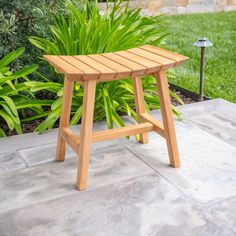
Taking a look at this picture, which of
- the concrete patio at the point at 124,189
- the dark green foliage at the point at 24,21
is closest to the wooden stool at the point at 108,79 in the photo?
the concrete patio at the point at 124,189

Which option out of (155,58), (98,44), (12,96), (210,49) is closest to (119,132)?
(155,58)

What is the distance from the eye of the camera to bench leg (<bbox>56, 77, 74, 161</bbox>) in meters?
2.12

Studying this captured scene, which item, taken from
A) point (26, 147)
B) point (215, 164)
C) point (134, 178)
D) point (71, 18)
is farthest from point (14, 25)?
point (215, 164)

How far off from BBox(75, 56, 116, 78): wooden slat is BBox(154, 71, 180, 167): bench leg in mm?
318

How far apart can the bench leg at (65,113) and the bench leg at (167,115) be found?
0.48m

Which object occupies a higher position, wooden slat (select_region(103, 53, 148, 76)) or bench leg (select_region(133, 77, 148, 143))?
wooden slat (select_region(103, 53, 148, 76))

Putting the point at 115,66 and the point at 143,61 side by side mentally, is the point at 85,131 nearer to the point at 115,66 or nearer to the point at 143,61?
the point at 115,66

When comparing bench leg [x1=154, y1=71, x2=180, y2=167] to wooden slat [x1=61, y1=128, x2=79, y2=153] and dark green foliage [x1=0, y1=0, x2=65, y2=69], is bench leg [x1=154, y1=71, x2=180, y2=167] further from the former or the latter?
dark green foliage [x1=0, y1=0, x2=65, y2=69]

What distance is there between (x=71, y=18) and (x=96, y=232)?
1764 millimetres

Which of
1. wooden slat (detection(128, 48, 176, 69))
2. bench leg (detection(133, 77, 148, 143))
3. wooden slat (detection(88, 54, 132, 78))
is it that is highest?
wooden slat (detection(128, 48, 176, 69))

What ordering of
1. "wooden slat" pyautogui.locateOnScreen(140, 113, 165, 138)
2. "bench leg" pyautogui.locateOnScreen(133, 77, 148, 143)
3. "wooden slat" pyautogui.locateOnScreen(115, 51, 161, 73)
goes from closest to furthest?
"wooden slat" pyautogui.locateOnScreen(115, 51, 161, 73)
"wooden slat" pyautogui.locateOnScreen(140, 113, 165, 138)
"bench leg" pyautogui.locateOnScreen(133, 77, 148, 143)

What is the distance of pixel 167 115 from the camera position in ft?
6.92

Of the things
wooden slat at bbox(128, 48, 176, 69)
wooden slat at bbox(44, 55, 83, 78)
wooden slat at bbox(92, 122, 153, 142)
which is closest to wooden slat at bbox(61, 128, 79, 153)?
wooden slat at bbox(92, 122, 153, 142)

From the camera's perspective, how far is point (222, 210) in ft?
5.79
